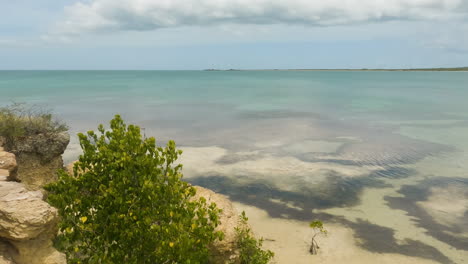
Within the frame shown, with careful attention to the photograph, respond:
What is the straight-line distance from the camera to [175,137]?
4131 centimetres

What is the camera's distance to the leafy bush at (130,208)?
28.4 feet

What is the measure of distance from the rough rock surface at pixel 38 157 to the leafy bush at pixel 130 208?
9804mm

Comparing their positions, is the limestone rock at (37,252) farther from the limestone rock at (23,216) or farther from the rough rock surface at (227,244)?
the rough rock surface at (227,244)

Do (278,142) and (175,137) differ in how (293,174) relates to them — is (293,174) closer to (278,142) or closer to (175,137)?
(278,142)

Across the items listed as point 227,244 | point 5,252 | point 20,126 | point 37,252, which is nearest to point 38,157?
point 20,126

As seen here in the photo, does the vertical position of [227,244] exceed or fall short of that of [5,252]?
it falls short

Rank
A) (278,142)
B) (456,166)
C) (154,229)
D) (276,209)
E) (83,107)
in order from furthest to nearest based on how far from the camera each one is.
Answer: (83,107) < (278,142) < (456,166) < (276,209) < (154,229)

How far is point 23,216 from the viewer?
883 cm

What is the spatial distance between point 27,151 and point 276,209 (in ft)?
44.0

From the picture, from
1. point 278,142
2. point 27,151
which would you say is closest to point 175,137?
point 278,142

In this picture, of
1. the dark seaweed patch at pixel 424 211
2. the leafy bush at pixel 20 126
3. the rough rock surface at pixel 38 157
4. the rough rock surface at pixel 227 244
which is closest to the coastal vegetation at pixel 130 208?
the rough rock surface at pixel 227 244

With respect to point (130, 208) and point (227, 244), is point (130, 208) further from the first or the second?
point (227, 244)

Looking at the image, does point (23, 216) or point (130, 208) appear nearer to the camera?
point (130, 208)

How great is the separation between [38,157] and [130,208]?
38.3 feet
